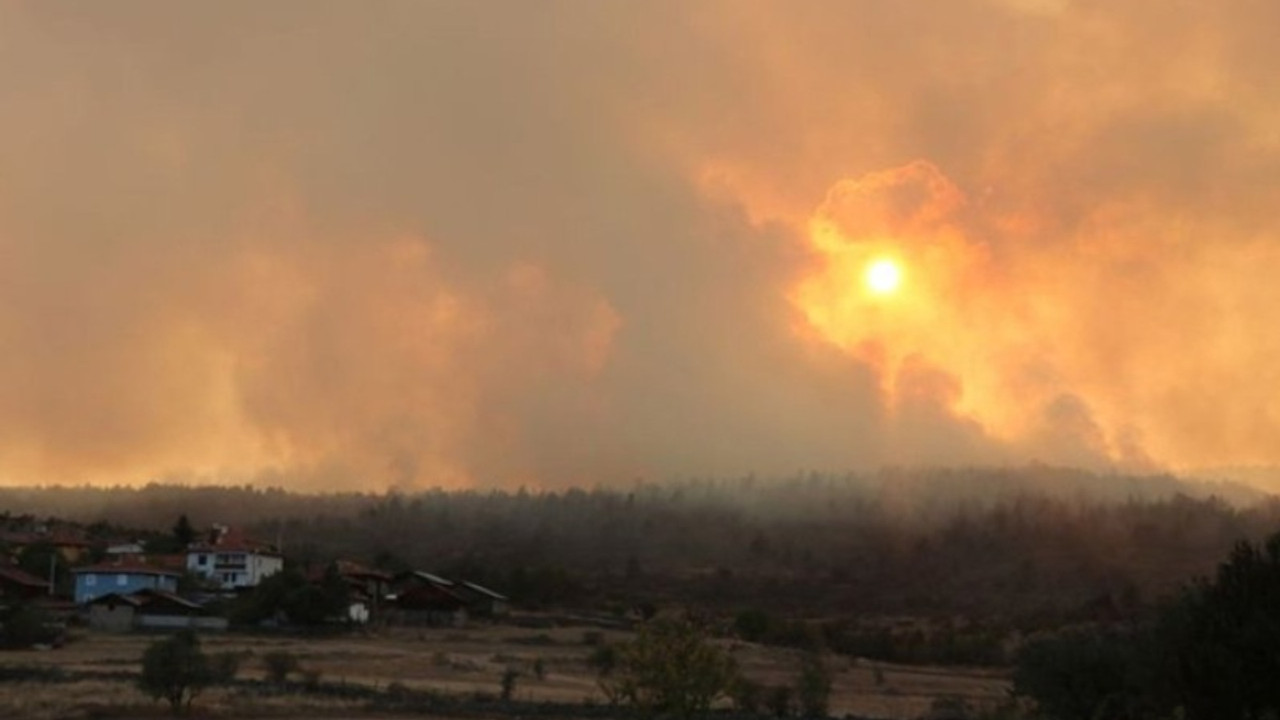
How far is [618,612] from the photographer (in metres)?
148

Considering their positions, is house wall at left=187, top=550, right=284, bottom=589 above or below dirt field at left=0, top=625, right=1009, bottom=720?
above

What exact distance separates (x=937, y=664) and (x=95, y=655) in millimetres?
62940

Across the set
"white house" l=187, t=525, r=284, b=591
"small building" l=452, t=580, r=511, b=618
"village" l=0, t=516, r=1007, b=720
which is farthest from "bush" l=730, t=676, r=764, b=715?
"white house" l=187, t=525, r=284, b=591

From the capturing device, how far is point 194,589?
125 m

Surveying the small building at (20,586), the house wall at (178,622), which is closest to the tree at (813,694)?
the house wall at (178,622)

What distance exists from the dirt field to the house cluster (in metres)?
7.67

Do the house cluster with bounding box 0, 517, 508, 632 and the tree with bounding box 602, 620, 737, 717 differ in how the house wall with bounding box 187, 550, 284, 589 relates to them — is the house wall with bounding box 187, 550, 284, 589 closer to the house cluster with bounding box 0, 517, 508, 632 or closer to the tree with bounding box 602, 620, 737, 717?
the house cluster with bounding box 0, 517, 508, 632

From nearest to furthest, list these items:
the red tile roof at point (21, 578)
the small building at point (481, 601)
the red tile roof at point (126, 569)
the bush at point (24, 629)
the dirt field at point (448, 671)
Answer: the dirt field at point (448, 671) < the bush at point (24, 629) < the red tile roof at point (21, 578) < the red tile roof at point (126, 569) < the small building at point (481, 601)

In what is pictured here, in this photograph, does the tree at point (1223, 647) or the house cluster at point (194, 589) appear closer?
the tree at point (1223, 647)

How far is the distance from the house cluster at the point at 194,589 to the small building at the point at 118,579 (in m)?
0.09

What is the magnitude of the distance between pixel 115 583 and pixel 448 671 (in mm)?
58876

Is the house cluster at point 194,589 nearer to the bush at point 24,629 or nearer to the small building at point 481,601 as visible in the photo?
the small building at point 481,601

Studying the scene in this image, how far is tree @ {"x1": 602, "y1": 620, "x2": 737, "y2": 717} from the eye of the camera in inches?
1257

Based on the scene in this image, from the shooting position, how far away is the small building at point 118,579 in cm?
11875
